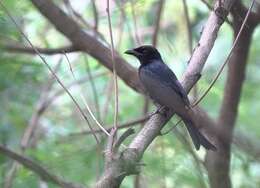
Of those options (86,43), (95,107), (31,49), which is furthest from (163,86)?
(95,107)

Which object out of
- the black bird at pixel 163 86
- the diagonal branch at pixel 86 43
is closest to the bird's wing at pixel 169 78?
the black bird at pixel 163 86

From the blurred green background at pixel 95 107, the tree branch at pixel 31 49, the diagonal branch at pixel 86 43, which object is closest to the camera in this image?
the diagonal branch at pixel 86 43

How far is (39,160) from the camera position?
15.9 ft

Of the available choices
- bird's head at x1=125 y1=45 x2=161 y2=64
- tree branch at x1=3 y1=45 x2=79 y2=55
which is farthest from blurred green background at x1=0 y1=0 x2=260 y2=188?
bird's head at x1=125 y1=45 x2=161 y2=64

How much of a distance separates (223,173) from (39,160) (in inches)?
52.2

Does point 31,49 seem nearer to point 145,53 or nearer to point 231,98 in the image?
point 145,53

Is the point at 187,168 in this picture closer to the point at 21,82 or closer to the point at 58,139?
the point at 58,139

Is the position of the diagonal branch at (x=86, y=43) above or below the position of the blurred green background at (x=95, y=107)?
above

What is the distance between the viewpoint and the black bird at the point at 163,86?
11.7ft

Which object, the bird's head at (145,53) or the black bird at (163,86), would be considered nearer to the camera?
the black bird at (163,86)

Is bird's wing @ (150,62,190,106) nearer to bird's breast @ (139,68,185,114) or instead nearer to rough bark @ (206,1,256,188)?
bird's breast @ (139,68,185,114)

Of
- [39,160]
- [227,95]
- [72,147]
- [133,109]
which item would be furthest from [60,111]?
[227,95]

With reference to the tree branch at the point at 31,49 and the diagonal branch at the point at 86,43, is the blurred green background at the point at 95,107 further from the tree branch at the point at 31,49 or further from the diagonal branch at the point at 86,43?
the diagonal branch at the point at 86,43

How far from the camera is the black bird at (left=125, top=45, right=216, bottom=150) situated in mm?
3565
